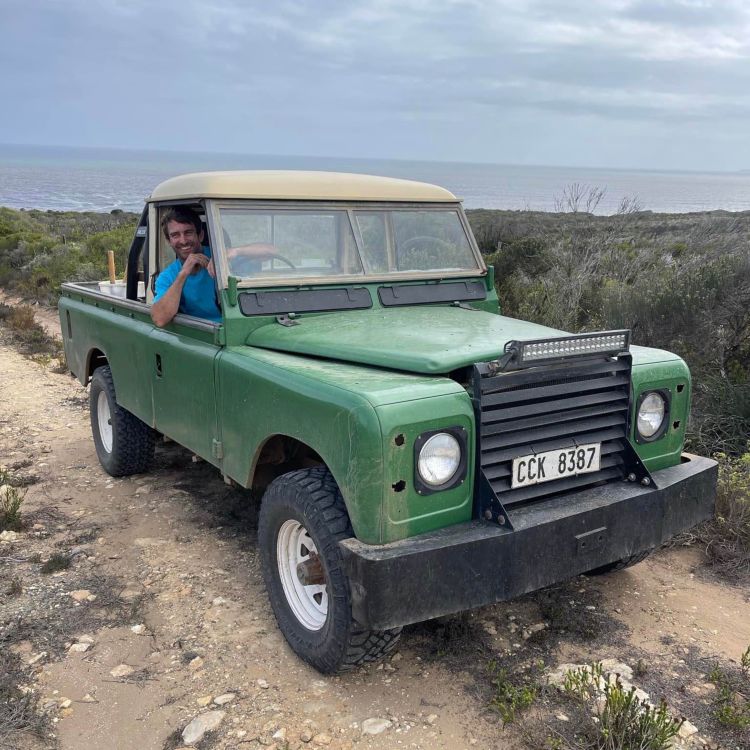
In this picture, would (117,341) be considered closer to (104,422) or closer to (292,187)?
(104,422)

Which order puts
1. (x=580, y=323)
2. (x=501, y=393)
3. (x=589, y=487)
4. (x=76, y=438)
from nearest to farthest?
(x=501, y=393)
(x=589, y=487)
(x=76, y=438)
(x=580, y=323)

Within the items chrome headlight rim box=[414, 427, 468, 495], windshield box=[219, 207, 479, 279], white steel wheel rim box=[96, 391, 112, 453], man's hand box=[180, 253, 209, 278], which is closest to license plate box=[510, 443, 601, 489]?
chrome headlight rim box=[414, 427, 468, 495]

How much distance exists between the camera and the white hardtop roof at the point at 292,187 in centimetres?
390

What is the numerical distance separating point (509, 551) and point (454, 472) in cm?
35

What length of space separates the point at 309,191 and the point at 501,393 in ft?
5.89

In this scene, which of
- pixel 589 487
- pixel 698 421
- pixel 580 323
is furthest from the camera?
pixel 580 323

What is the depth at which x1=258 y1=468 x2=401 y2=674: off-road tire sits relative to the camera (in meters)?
2.79

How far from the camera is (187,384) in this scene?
3957mm

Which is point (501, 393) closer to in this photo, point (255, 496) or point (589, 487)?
point (589, 487)

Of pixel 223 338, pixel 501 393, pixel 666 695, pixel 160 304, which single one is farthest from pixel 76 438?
pixel 666 695

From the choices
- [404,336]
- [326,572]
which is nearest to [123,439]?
[404,336]

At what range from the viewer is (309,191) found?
13.3 feet

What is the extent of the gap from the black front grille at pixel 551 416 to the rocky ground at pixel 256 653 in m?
0.76

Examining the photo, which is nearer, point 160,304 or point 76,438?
point 160,304
